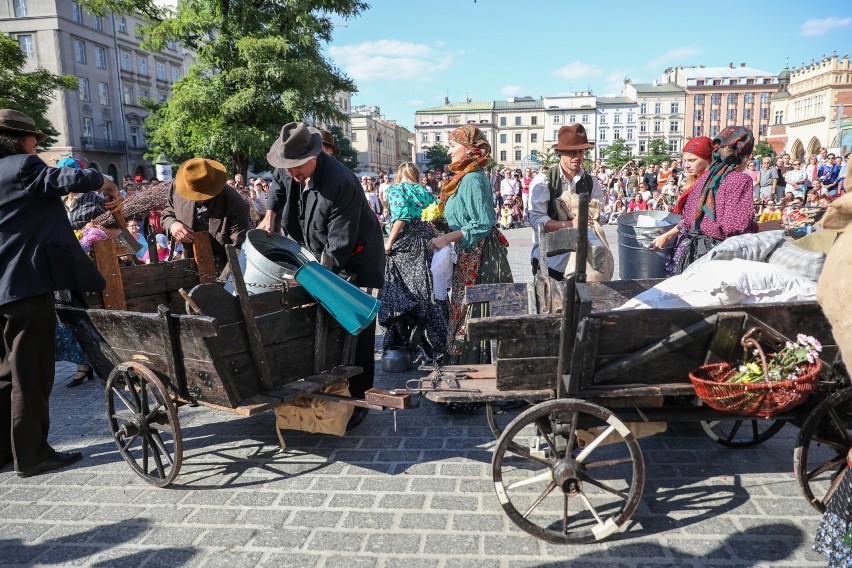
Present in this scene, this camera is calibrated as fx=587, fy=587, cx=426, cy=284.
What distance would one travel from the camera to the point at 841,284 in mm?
1786

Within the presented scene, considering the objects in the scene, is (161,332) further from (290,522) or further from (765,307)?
(765,307)

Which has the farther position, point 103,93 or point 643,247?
point 103,93

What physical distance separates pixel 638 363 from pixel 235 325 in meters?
2.10

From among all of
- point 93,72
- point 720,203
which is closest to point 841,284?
point 720,203

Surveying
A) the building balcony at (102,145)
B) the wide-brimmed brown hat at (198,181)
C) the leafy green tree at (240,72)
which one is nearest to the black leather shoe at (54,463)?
the wide-brimmed brown hat at (198,181)

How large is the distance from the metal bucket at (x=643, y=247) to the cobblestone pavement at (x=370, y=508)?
1.50m

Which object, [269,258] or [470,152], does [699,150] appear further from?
[269,258]

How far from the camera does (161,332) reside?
131 inches

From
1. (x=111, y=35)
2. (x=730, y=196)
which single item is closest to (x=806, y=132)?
(x=111, y=35)

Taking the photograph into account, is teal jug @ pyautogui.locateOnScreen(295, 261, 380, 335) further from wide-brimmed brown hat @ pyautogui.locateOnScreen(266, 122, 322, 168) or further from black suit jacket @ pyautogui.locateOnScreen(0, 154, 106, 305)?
black suit jacket @ pyautogui.locateOnScreen(0, 154, 106, 305)

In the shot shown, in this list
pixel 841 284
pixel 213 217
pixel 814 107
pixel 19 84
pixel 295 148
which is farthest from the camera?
pixel 814 107

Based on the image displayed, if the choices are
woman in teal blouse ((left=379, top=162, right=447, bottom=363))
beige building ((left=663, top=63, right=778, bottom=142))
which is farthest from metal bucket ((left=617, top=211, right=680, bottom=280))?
beige building ((left=663, top=63, right=778, bottom=142))

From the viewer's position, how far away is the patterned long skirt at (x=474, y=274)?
4871 millimetres

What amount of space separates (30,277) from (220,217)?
73.3 inches
